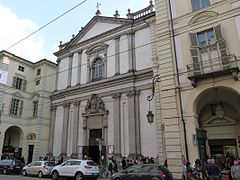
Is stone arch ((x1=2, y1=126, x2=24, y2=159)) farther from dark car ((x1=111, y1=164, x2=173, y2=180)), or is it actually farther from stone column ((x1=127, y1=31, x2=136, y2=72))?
dark car ((x1=111, y1=164, x2=173, y2=180))

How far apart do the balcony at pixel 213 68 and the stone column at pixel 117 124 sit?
10.8 metres

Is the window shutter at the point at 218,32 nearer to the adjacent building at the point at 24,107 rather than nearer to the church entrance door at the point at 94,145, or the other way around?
the church entrance door at the point at 94,145

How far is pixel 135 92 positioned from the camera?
22.0 m

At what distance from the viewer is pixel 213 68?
12.4 m

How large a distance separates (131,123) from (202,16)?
450 inches

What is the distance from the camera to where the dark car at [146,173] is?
399 inches

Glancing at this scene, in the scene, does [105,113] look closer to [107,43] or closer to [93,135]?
[93,135]

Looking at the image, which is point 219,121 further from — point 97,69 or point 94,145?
point 97,69

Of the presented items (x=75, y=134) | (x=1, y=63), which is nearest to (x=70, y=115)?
(x=75, y=134)

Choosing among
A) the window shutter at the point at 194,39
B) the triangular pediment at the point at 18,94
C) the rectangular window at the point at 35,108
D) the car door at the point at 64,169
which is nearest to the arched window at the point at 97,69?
the rectangular window at the point at 35,108

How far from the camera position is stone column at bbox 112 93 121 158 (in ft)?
69.7

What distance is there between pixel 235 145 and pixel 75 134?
16.3 m

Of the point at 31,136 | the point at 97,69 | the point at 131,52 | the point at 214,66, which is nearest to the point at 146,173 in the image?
the point at 214,66

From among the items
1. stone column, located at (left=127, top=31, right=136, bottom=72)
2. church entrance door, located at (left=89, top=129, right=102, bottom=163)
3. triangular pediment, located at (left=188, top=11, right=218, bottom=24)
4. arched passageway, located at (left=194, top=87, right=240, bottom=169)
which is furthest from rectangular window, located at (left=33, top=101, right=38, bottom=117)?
triangular pediment, located at (left=188, top=11, right=218, bottom=24)
